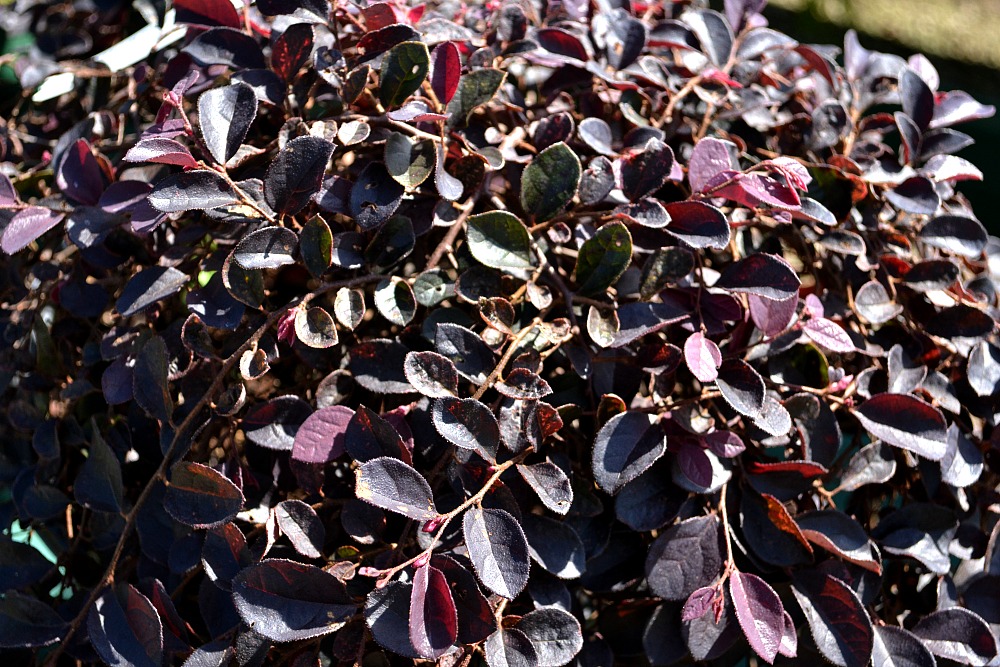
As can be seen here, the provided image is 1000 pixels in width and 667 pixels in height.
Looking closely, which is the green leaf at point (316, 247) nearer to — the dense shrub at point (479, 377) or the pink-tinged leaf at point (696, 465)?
the dense shrub at point (479, 377)

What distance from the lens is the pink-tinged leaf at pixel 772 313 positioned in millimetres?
744

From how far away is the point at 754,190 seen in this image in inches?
28.4

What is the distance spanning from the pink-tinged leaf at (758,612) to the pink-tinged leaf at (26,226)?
0.66 metres

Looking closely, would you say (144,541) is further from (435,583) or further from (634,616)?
(634,616)

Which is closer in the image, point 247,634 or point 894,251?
point 247,634

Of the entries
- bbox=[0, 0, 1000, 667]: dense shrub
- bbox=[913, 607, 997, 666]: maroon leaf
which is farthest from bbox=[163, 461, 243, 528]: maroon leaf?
bbox=[913, 607, 997, 666]: maroon leaf

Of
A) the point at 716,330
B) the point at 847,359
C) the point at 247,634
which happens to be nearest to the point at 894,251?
the point at 847,359

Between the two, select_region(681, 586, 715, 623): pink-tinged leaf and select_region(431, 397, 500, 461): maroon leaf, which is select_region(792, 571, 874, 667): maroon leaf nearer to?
select_region(681, 586, 715, 623): pink-tinged leaf

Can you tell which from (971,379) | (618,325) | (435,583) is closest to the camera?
(435,583)

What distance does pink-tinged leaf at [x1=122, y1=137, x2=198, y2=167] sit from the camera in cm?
66

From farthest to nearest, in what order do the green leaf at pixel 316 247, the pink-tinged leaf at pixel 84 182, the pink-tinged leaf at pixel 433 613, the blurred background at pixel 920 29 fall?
the blurred background at pixel 920 29 → the pink-tinged leaf at pixel 84 182 → the green leaf at pixel 316 247 → the pink-tinged leaf at pixel 433 613

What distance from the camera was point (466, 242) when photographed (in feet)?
2.53

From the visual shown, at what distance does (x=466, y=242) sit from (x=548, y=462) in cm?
21

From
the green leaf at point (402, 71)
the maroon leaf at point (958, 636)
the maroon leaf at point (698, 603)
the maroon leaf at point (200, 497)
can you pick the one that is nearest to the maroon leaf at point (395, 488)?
the maroon leaf at point (200, 497)
